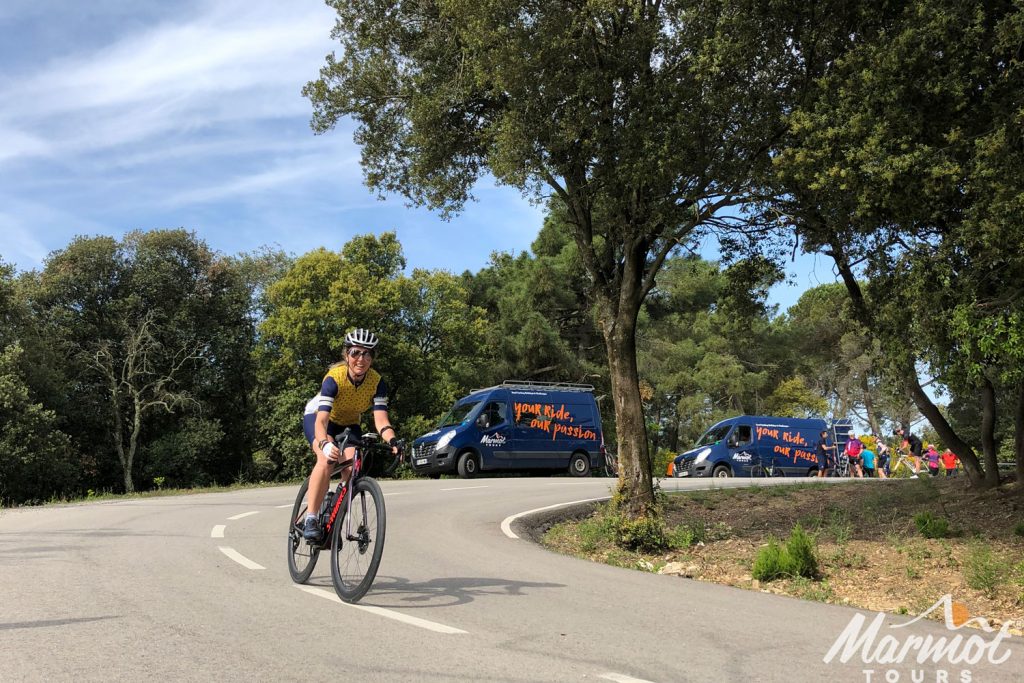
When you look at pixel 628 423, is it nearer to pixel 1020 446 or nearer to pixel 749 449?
pixel 1020 446

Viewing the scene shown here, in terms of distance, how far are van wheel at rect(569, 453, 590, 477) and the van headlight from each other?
5343 millimetres

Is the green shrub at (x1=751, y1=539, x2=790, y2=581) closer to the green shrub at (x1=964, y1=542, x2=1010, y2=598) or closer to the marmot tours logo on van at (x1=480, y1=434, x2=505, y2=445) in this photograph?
the green shrub at (x1=964, y1=542, x2=1010, y2=598)

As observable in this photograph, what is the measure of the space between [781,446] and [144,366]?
Result: 2778cm

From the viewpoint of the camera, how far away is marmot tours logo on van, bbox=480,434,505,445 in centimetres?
2745

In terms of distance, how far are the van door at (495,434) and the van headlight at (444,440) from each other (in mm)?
928

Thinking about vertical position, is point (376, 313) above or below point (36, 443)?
above

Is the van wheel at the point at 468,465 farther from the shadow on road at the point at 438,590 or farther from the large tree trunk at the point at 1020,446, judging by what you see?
the shadow on road at the point at 438,590

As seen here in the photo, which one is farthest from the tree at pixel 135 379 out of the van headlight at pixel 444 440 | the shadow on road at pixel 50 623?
the shadow on road at pixel 50 623

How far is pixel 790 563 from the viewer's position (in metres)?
9.06

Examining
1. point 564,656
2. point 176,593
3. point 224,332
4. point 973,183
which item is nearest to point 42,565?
point 176,593

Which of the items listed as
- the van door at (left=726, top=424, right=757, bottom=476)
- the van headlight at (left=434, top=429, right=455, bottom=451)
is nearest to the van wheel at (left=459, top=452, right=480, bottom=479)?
the van headlight at (left=434, top=429, right=455, bottom=451)

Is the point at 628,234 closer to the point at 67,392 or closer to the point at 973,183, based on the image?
the point at 973,183

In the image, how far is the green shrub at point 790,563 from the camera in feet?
29.7

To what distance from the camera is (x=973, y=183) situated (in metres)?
8.80
